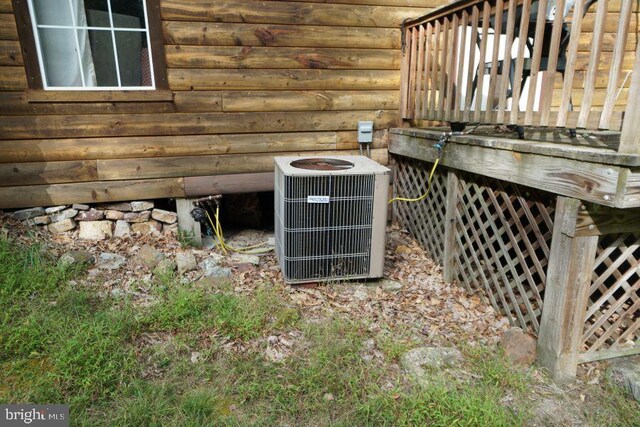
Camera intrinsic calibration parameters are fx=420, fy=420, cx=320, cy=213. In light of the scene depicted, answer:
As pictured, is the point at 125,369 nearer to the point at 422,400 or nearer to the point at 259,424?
the point at 259,424

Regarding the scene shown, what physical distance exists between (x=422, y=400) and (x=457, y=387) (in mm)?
290

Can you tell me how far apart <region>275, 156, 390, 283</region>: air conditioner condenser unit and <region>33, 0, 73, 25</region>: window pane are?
2.26m

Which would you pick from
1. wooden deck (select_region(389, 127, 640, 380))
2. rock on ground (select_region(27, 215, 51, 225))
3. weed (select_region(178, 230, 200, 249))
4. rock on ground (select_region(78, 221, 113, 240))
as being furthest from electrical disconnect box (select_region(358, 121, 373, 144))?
rock on ground (select_region(27, 215, 51, 225))

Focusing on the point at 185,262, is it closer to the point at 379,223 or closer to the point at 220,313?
the point at 220,313

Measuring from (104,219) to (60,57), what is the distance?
152 centimetres

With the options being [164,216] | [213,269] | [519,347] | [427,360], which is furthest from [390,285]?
[164,216]

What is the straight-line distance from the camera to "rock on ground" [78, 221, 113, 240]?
4055 millimetres

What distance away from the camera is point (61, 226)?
398 cm

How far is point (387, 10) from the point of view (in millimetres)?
4348

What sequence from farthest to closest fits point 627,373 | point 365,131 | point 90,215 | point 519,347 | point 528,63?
point 365,131 → point 90,215 → point 528,63 → point 519,347 → point 627,373

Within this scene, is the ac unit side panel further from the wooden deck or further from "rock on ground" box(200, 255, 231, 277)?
"rock on ground" box(200, 255, 231, 277)

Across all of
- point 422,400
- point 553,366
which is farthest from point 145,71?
point 553,366

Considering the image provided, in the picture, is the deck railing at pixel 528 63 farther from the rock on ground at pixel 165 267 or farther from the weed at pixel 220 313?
the rock on ground at pixel 165 267

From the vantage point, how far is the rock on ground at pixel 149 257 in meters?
3.78
